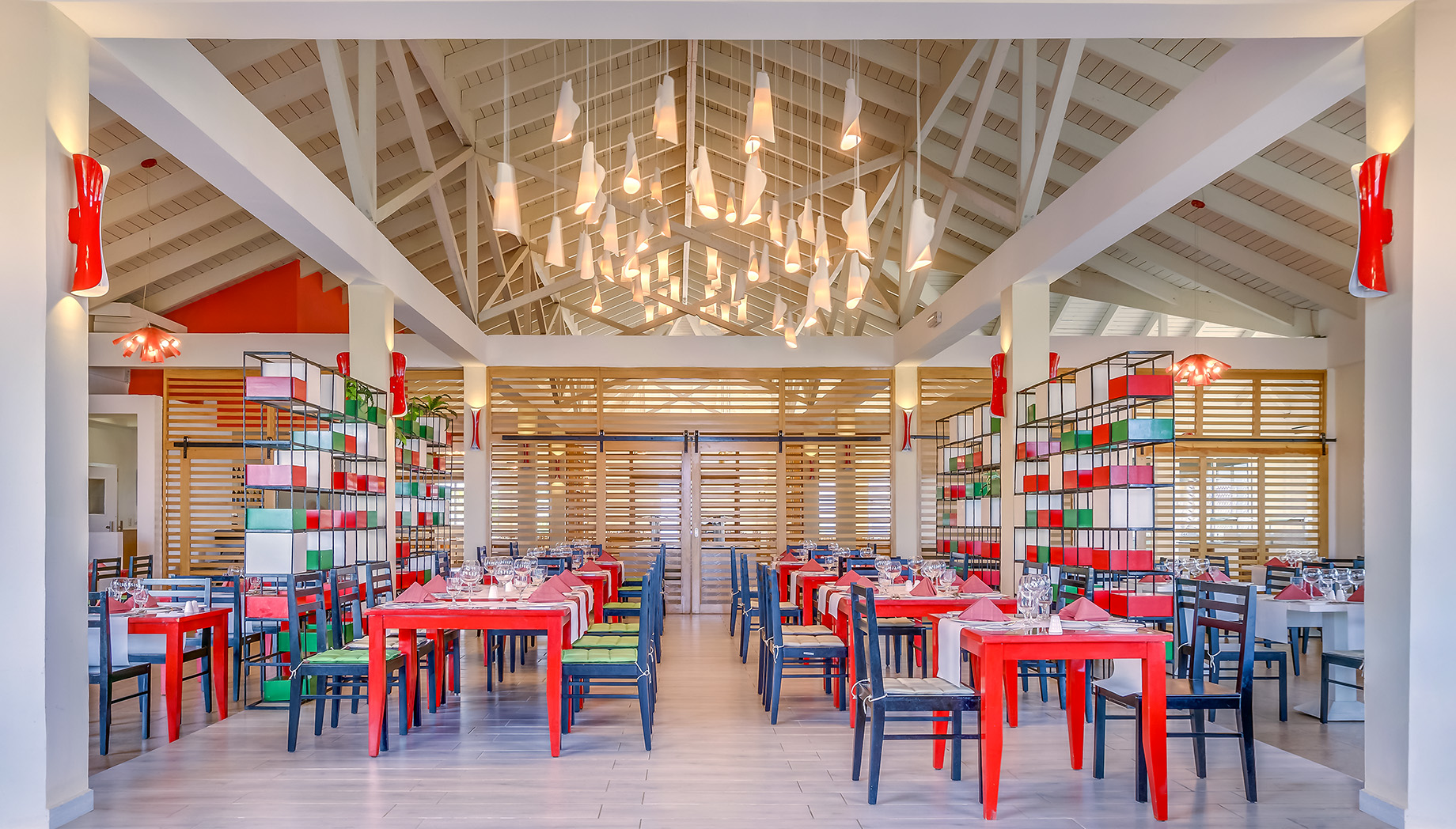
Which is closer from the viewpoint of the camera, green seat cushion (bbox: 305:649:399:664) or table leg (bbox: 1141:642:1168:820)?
table leg (bbox: 1141:642:1168:820)

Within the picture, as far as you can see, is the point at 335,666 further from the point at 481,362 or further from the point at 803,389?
the point at 803,389

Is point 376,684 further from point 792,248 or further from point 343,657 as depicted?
point 792,248

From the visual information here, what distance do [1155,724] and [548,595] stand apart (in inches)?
116

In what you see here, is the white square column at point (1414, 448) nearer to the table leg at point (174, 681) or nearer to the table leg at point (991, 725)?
the table leg at point (991, 725)

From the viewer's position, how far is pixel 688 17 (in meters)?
4.25

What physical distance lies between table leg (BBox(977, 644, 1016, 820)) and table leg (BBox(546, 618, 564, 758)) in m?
2.04

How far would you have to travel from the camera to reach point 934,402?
12.8m

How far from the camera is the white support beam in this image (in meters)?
4.60

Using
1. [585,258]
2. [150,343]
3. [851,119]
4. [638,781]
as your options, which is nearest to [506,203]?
[585,258]

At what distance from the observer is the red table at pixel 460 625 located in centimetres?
495

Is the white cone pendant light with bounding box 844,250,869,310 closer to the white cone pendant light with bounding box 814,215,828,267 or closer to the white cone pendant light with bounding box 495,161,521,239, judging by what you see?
the white cone pendant light with bounding box 814,215,828,267

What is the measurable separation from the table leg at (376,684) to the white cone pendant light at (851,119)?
319 centimetres

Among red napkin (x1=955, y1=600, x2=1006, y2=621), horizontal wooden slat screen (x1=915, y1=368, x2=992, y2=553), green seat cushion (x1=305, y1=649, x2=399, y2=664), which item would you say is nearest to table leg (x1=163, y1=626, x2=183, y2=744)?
green seat cushion (x1=305, y1=649, x2=399, y2=664)

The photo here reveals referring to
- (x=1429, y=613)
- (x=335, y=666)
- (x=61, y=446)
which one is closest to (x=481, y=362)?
(x=335, y=666)
